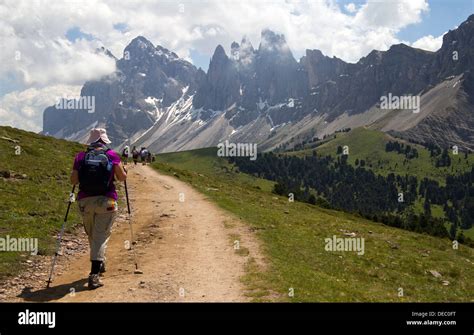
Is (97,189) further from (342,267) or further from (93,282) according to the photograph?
(342,267)

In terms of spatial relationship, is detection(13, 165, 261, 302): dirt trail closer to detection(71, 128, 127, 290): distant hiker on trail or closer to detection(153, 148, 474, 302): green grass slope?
detection(153, 148, 474, 302): green grass slope

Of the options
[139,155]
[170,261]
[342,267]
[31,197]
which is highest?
[139,155]

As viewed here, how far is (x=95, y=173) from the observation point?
14.6 m

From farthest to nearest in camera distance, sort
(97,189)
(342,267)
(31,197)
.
Result: (31,197), (342,267), (97,189)

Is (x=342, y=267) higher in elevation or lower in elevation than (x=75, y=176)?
lower

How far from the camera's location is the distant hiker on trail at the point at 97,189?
1459 centimetres

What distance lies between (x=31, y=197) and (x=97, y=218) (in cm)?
1493

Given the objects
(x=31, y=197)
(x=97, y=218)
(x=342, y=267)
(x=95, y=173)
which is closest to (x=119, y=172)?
(x=95, y=173)

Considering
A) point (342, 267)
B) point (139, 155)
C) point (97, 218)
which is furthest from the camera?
point (139, 155)

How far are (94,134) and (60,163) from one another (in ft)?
98.6

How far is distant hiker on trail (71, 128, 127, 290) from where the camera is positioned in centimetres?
1459

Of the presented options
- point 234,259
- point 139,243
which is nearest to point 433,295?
point 234,259

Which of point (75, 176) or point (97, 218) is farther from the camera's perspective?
point (97, 218)
